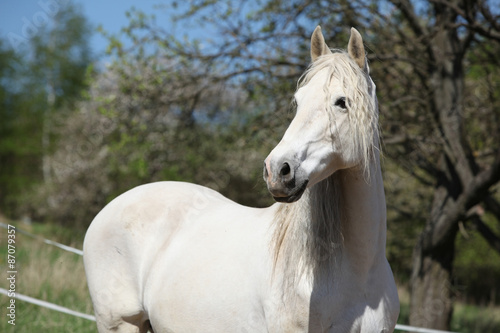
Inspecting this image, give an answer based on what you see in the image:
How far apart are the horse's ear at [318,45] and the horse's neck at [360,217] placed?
1.67 feet

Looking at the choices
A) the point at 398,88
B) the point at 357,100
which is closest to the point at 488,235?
the point at 398,88

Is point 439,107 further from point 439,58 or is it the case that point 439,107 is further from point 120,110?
point 120,110

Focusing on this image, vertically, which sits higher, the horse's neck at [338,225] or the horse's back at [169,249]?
the horse's neck at [338,225]

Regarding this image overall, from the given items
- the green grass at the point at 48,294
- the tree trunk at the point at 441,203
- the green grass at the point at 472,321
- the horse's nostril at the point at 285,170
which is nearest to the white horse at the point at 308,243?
the horse's nostril at the point at 285,170

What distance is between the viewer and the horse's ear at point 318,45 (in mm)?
2252

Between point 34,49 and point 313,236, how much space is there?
2770 cm

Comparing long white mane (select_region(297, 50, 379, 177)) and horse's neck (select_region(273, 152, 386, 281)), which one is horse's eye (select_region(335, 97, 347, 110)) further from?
horse's neck (select_region(273, 152, 386, 281))

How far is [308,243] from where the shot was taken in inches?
83.2

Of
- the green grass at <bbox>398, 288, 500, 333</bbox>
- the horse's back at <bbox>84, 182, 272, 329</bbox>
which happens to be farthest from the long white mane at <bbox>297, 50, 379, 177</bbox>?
the green grass at <bbox>398, 288, 500, 333</bbox>

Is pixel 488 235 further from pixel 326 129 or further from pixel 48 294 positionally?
pixel 48 294

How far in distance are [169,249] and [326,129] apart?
1.34 meters

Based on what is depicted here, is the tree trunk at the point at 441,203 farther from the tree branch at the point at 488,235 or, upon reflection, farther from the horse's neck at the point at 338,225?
the horse's neck at the point at 338,225

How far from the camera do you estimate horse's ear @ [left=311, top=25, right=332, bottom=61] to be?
7.39 ft

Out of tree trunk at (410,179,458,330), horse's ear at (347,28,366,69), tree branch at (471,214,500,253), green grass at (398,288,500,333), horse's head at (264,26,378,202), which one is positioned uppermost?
horse's ear at (347,28,366,69)
